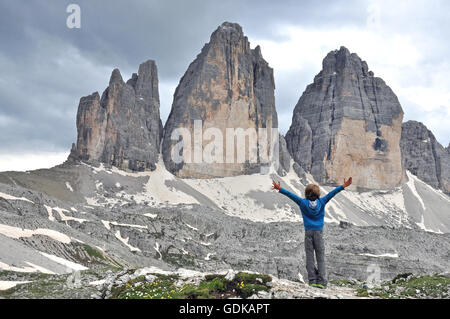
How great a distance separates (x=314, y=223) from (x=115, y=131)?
589 ft

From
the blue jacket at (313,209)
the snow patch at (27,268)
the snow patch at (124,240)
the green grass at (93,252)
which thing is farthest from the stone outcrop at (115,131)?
A: the blue jacket at (313,209)

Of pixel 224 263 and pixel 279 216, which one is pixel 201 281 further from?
pixel 279 216

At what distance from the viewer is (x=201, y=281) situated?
1371 cm

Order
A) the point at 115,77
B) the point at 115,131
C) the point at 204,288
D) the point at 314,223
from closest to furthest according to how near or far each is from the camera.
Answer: the point at 314,223 → the point at 204,288 → the point at 115,131 → the point at 115,77

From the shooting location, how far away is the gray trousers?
39.8ft

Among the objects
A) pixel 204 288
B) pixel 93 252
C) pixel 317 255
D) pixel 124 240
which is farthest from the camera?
pixel 124 240

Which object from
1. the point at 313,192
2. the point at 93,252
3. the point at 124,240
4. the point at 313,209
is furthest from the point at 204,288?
the point at 124,240

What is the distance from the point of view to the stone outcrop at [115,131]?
176 m

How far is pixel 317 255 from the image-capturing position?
12.4 meters

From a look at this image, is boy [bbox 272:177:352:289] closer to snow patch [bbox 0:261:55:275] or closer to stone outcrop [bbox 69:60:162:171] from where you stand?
snow patch [bbox 0:261:55:275]

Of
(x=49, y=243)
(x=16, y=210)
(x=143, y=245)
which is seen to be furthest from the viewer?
(x=143, y=245)

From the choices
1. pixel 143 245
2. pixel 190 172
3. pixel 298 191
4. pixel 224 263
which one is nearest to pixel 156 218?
pixel 143 245

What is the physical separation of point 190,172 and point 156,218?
3110 inches

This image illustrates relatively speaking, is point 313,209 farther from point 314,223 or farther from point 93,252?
point 93,252
